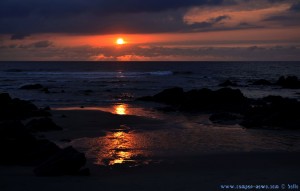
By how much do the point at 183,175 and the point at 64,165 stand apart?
3199 millimetres

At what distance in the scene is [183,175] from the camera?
10.6m

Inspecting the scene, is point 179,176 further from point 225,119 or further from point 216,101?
point 216,101

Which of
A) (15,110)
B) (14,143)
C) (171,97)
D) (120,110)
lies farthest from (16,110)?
(171,97)

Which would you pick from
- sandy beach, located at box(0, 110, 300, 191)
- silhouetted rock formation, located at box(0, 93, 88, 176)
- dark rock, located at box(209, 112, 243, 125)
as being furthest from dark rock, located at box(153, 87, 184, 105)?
silhouetted rock formation, located at box(0, 93, 88, 176)

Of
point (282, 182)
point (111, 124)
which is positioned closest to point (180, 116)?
point (111, 124)

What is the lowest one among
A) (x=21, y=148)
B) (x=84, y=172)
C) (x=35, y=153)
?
(x=84, y=172)

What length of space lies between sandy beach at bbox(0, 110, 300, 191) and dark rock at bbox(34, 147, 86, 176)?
0.25 m

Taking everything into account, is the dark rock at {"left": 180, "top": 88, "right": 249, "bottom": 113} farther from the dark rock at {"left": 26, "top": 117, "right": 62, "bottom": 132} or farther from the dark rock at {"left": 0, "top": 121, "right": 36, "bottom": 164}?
the dark rock at {"left": 0, "top": 121, "right": 36, "bottom": 164}

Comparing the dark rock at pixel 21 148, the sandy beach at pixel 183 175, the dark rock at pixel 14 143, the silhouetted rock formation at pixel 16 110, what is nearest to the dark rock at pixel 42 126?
the silhouetted rock formation at pixel 16 110

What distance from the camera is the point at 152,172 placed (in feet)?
36.2

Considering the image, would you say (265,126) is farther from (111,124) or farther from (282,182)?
(282,182)

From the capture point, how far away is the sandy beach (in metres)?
9.41

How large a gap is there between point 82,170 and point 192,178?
9.76 feet

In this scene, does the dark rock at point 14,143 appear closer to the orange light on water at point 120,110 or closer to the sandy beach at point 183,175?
the sandy beach at point 183,175
